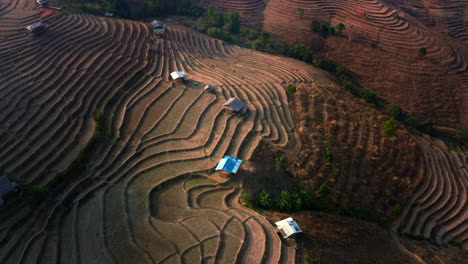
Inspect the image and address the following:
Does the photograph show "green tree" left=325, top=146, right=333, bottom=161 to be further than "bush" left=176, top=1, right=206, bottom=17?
No

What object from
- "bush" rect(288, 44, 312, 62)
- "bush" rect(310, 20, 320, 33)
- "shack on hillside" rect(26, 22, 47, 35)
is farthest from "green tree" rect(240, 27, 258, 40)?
"shack on hillside" rect(26, 22, 47, 35)

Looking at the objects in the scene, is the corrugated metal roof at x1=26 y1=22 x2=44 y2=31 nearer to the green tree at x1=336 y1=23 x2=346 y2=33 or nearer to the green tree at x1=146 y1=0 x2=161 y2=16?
the green tree at x1=146 y1=0 x2=161 y2=16

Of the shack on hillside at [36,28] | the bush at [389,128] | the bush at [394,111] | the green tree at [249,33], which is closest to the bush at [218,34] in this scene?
the green tree at [249,33]

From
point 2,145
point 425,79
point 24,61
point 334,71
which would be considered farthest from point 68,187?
point 425,79

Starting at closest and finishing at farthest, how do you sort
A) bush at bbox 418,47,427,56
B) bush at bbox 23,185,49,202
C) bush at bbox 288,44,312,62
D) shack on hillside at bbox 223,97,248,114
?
bush at bbox 23,185,49,202 < shack on hillside at bbox 223,97,248,114 < bush at bbox 288,44,312,62 < bush at bbox 418,47,427,56

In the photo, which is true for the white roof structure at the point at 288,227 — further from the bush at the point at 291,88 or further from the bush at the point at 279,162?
the bush at the point at 291,88

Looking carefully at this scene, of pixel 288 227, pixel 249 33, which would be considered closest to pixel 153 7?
pixel 249 33

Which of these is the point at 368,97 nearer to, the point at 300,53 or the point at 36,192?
the point at 300,53
